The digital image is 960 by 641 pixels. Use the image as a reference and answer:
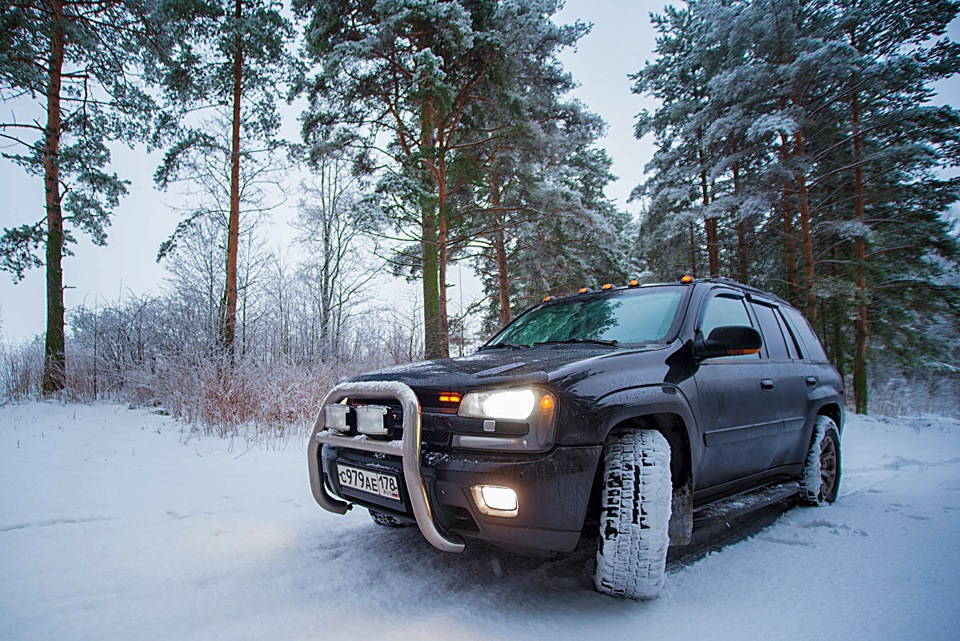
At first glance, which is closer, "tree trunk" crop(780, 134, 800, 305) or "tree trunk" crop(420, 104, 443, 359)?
"tree trunk" crop(420, 104, 443, 359)

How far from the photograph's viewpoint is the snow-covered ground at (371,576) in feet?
6.29

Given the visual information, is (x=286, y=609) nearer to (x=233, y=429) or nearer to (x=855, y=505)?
(x=855, y=505)

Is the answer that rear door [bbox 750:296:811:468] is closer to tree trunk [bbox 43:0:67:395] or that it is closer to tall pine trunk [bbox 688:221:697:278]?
tree trunk [bbox 43:0:67:395]

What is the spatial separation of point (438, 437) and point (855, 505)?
3.82 meters

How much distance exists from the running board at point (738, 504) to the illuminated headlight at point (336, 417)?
6.25ft

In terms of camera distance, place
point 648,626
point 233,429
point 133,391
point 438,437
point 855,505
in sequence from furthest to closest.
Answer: point 133,391, point 233,429, point 855,505, point 438,437, point 648,626

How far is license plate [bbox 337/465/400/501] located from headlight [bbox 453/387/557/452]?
401 millimetres

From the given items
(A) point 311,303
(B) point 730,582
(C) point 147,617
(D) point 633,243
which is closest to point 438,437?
(C) point 147,617

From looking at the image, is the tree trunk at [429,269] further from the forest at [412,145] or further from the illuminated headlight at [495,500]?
the illuminated headlight at [495,500]

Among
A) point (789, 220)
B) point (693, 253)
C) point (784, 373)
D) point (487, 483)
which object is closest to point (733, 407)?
point (784, 373)

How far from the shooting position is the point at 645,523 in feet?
6.66

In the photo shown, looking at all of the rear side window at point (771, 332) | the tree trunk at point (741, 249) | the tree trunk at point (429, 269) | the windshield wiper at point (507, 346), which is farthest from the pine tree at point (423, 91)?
the rear side window at point (771, 332)

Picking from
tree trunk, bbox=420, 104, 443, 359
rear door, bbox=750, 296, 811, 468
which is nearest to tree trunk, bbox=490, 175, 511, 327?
tree trunk, bbox=420, 104, 443, 359

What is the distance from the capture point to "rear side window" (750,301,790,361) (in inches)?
140
